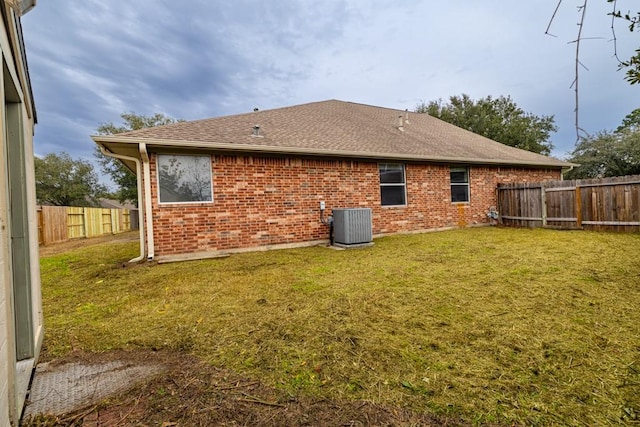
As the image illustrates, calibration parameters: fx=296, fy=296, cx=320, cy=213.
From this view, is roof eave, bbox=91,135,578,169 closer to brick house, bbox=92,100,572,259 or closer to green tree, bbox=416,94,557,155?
brick house, bbox=92,100,572,259

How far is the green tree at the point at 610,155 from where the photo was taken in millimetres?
19891

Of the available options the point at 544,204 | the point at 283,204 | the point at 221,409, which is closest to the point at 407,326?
the point at 221,409

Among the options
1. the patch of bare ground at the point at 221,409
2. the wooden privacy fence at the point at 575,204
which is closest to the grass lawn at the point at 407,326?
the patch of bare ground at the point at 221,409

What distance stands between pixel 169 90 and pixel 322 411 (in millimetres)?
29336

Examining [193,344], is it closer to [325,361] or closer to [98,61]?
[325,361]

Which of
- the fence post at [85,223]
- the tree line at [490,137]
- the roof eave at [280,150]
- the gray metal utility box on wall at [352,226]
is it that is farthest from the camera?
the tree line at [490,137]

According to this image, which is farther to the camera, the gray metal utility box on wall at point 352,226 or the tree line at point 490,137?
the tree line at point 490,137

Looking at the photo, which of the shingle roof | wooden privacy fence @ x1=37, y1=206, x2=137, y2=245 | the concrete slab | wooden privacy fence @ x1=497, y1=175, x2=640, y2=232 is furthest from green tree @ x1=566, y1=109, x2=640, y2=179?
wooden privacy fence @ x1=37, y1=206, x2=137, y2=245

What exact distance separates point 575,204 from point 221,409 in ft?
37.8

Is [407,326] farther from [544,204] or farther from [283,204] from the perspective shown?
[544,204]

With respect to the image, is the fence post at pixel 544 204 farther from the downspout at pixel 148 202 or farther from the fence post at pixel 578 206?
the downspout at pixel 148 202

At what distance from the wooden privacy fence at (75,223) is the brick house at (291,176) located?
22.7ft

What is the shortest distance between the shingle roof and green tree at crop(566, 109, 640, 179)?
41.4 ft

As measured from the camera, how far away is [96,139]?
20.2 ft
